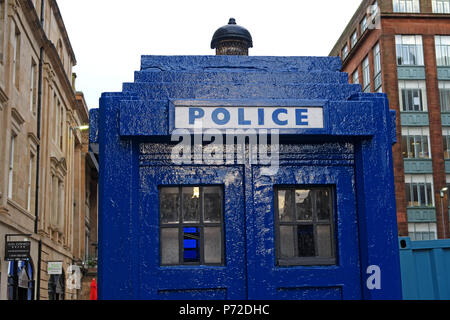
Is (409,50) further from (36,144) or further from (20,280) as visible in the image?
(20,280)

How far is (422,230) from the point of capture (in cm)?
4588

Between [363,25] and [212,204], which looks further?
[363,25]

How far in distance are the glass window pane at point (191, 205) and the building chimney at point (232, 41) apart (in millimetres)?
2183

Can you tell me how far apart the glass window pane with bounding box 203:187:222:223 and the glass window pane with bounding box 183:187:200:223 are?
3.1 inches

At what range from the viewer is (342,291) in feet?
21.0

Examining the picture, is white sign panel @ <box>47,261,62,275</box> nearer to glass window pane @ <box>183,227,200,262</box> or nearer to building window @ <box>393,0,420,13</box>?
glass window pane @ <box>183,227,200,262</box>

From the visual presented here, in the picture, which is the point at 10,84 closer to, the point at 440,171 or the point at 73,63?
the point at 73,63

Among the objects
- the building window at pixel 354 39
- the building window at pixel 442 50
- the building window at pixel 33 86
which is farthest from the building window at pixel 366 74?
the building window at pixel 33 86

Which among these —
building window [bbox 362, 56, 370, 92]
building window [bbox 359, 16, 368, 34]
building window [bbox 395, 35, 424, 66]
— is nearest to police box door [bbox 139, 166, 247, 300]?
building window [bbox 395, 35, 424, 66]

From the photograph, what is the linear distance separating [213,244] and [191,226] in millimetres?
310

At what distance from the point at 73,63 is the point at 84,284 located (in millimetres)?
19919

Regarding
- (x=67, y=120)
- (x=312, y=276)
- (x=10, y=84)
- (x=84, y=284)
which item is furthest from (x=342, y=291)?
(x=84, y=284)

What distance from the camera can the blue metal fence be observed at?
23.9 feet

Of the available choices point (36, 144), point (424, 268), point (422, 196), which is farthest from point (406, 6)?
point (424, 268)
